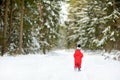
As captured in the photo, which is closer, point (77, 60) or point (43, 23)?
point (77, 60)

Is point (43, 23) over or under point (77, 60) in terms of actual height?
over

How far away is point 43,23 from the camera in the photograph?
1259 inches

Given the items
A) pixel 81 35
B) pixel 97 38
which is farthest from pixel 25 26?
pixel 81 35

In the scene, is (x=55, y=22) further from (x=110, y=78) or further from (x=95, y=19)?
(x=110, y=78)

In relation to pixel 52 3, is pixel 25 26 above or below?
below

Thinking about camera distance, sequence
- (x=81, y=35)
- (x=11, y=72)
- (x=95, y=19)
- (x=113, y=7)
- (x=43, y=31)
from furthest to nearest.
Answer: (x=81, y=35)
(x=95, y=19)
(x=43, y=31)
(x=113, y=7)
(x=11, y=72)

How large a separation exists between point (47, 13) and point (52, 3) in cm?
135

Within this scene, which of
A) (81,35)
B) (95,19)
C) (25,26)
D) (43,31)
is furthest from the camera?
(81,35)

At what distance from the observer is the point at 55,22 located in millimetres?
32906

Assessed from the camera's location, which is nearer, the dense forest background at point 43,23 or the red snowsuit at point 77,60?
the red snowsuit at point 77,60

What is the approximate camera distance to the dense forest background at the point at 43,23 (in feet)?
76.9

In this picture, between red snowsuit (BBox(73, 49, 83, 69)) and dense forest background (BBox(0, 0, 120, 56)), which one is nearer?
red snowsuit (BBox(73, 49, 83, 69))

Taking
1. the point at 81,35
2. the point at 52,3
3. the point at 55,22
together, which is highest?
the point at 52,3

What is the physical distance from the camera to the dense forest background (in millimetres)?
23438
